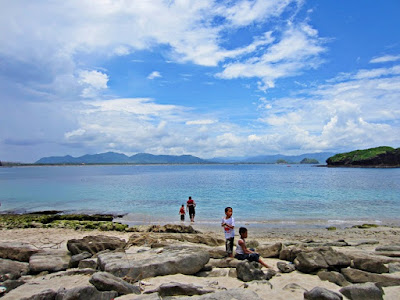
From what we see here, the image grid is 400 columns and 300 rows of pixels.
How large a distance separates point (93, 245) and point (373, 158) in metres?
181

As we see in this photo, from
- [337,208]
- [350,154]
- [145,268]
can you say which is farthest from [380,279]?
[350,154]

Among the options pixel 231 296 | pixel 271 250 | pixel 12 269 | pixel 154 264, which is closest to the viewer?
pixel 231 296

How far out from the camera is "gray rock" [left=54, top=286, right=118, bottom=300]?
23.9ft

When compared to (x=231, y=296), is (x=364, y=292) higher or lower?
lower

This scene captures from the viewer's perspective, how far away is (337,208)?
3247 centimetres

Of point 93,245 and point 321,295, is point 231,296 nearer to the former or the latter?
point 321,295

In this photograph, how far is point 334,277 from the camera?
9242 mm

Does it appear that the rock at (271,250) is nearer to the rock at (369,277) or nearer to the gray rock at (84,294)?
the rock at (369,277)

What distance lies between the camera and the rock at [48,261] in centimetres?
1020

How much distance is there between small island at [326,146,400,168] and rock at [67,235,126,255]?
7026 inches

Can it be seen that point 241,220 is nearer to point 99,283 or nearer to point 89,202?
point 99,283

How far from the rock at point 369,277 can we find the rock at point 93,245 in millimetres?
8592

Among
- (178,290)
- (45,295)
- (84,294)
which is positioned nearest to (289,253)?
(178,290)

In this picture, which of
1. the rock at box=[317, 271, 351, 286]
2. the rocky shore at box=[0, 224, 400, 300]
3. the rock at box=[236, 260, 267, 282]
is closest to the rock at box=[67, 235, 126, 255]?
the rocky shore at box=[0, 224, 400, 300]
